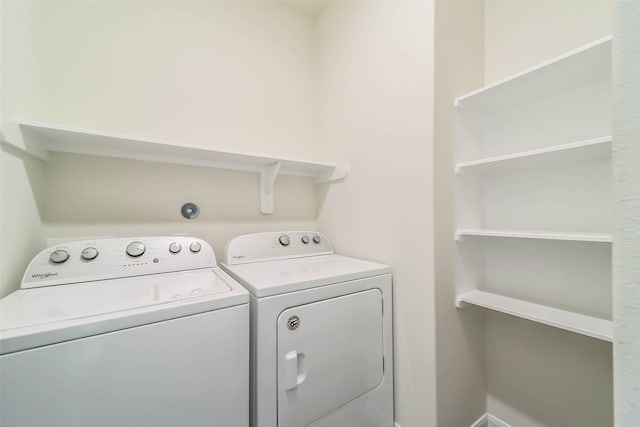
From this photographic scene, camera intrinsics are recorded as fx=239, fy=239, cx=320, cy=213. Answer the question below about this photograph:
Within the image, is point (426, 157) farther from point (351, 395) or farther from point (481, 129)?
point (351, 395)

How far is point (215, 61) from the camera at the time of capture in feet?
5.20

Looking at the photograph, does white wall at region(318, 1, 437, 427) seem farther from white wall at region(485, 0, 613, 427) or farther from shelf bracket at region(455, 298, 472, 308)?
white wall at region(485, 0, 613, 427)

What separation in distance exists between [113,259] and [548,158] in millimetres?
1976

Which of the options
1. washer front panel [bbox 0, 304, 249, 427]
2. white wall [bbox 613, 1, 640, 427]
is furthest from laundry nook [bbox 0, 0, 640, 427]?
white wall [bbox 613, 1, 640, 427]

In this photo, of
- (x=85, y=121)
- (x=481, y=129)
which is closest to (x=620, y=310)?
(x=481, y=129)

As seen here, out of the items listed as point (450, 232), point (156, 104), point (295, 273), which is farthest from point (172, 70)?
point (450, 232)

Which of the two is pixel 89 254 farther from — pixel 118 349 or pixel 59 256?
pixel 118 349

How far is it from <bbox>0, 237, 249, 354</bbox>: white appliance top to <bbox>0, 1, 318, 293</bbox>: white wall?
0.47 ft

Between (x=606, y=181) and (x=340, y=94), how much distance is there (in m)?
1.47

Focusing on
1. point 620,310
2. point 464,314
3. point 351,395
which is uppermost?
point 620,310

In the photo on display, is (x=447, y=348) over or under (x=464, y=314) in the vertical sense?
under

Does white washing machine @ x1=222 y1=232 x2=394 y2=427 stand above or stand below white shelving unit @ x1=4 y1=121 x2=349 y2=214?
below

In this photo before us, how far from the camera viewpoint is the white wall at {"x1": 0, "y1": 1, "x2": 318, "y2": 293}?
1.05 metres

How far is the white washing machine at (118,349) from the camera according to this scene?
59 centimetres
